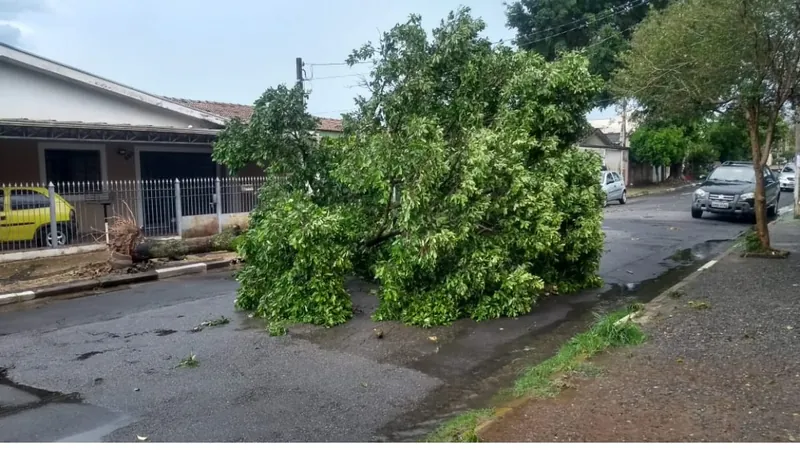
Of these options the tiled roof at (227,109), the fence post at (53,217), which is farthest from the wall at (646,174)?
the fence post at (53,217)

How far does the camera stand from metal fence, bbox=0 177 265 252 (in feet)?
45.6

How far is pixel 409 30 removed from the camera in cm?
878

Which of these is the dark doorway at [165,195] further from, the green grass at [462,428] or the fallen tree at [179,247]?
the green grass at [462,428]

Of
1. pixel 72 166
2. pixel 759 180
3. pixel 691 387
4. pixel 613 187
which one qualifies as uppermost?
pixel 72 166

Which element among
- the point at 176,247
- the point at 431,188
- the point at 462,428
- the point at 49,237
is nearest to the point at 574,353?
the point at 462,428

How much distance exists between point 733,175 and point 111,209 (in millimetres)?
17483

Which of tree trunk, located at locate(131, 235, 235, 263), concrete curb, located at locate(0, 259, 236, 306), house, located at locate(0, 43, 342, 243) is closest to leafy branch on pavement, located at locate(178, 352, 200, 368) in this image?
concrete curb, located at locate(0, 259, 236, 306)

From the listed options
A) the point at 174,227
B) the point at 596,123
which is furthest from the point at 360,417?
the point at 596,123

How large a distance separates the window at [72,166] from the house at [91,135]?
0.02 m

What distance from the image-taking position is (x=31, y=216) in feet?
45.9

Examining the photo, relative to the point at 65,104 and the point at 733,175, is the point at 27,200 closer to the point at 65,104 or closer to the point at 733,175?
the point at 65,104

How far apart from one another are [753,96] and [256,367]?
9.04 meters

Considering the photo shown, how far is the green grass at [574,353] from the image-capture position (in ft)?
17.6

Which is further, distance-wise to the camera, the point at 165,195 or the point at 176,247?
the point at 165,195
